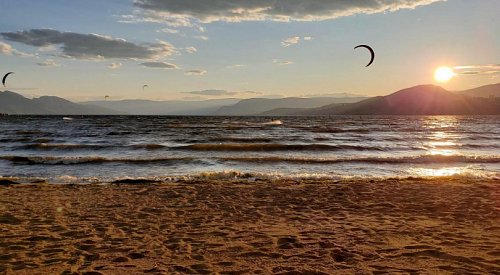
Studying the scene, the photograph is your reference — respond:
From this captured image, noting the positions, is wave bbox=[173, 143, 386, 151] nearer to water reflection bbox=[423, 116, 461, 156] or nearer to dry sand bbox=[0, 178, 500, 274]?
water reflection bbox=[423, 116, 461, 156]

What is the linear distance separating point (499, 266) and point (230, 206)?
6.66 m

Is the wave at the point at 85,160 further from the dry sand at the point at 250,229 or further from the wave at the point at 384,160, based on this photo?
the dry sand at the point at 250,229

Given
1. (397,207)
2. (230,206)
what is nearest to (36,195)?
(230,206)

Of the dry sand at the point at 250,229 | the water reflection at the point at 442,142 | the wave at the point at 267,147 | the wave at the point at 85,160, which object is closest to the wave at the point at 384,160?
the water reflection at the point at 442,142

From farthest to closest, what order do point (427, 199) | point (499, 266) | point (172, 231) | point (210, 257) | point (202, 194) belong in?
point (202, 194)
point (427, 199)
point (172, 231)
point (210, 257)
point (499, 266)

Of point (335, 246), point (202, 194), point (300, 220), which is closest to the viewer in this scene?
point (335, 246)

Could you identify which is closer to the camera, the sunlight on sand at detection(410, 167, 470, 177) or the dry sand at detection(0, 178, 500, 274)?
the dry sand at detection(0, 178, 500, 274)

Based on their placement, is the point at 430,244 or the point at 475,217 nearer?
the point at 430,244

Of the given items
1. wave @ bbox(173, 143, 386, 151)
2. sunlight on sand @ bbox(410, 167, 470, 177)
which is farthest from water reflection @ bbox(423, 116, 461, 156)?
sunlight on sand @ bbox(410, 167, 470, 177)

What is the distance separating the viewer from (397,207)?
10859mm

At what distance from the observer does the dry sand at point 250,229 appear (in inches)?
254

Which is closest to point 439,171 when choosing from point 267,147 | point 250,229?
point 267,147

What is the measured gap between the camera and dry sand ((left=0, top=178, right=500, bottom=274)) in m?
6.45

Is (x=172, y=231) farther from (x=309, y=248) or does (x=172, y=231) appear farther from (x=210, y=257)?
(x=309, y=248)
